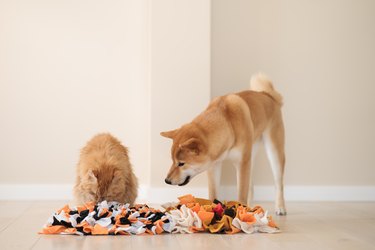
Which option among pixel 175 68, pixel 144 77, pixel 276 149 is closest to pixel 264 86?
pixel 276 149

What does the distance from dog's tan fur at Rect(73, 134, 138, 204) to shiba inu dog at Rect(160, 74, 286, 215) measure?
22 centimetres

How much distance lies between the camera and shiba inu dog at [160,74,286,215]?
3.10 m

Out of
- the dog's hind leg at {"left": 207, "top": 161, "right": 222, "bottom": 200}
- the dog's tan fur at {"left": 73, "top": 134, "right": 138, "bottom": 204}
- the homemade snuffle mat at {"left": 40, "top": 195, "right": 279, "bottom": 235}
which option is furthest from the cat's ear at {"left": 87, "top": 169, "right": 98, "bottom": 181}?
the dog's hind leg at {"left": 207, "top": 161, "right": 222, "bottom": 200}

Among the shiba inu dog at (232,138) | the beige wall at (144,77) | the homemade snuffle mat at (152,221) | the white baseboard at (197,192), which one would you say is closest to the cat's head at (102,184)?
the homemade snuffle mat at (152,221)

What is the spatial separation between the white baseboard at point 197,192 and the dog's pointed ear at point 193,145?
986 mm

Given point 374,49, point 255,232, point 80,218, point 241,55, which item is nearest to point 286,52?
point 241,55

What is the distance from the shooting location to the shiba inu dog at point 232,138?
10.2 ft

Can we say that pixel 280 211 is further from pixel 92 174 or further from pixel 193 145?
pixel 92 174

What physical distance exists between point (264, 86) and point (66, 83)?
147 centimetres

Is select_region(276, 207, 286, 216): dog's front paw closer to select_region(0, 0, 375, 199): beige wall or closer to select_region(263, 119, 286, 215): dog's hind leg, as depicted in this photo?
select_region(263, 119, 286, 215): dog's hind leg

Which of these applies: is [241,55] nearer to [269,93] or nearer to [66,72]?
[269,93]

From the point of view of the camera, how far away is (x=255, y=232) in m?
2.74

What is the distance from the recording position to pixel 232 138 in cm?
327

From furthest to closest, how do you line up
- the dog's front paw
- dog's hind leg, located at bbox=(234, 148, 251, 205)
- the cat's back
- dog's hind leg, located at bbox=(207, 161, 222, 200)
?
1. the dog's front paw
2. dog's hind leg, located at bbox=(207, 161, 222, 200)
3. dog's hind leg, located at bbox=(234, 148, 251, 205)
4. the cat's back
